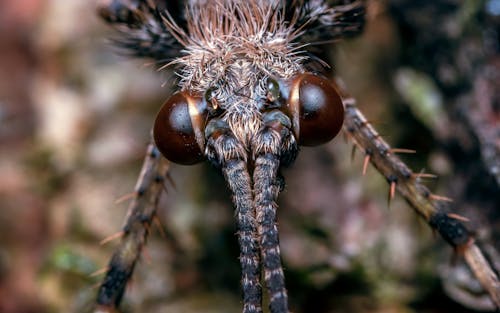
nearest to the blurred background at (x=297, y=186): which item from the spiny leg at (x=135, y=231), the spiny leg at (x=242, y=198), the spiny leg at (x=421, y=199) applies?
the spiny leg at (x=421, y=199)

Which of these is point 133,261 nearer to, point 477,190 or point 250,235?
point 250,235

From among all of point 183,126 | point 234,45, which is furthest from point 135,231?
point 234,45

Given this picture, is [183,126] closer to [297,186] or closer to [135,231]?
[135,231]

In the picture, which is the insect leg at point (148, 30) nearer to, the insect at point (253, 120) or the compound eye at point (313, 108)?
the insect at point (253, 120)

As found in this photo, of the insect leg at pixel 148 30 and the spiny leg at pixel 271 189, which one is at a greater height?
the insect leg at pixel 148 30

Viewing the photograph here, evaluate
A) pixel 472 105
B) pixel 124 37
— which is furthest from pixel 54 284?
pixel 472 105

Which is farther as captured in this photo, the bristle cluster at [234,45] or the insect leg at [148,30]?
the insect leg at [148,30]

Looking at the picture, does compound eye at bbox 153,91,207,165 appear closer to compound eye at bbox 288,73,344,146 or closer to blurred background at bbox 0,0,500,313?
compound eye at bbox 288,73,344,146
